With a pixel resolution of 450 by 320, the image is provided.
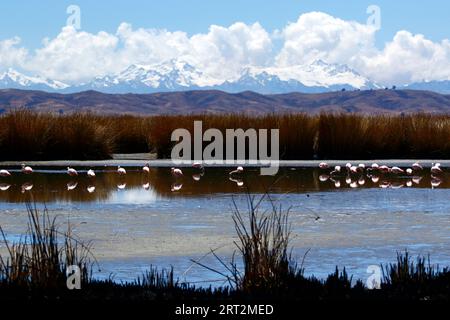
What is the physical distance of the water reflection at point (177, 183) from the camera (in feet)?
52.5

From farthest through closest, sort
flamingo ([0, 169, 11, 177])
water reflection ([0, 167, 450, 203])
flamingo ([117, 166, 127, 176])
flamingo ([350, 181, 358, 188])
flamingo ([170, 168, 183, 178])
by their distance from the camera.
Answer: flamingo ([117, 166, 127, 176]) < flamingo ([170, 168, 183, 178]) < flamingo ([0, 169, 11, 177]) < flamingo ([350, 181, 358, 188]) < water reflection ([0, 167, 450, 203])

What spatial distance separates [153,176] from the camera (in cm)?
1986

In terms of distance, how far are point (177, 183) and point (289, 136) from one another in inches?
285

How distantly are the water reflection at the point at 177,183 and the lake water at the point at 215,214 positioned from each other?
2 centimetres

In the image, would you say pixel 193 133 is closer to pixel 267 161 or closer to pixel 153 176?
pixel 267 161

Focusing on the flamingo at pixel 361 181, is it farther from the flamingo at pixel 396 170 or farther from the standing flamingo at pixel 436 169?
the standing flamingo at pixel 436 169

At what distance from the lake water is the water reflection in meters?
0.02

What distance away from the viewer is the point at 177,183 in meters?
18.0

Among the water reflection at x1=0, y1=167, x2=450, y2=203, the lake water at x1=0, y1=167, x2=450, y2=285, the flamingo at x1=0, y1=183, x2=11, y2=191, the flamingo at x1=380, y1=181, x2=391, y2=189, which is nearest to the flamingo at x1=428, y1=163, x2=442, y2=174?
the water reflection at x1=0, y1=167, x2=450, y2=203

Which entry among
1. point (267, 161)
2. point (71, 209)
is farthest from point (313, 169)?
point (71, 209)

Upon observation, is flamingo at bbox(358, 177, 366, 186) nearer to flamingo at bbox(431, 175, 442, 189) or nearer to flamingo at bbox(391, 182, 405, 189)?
flamingo at bbox(391, 182, 405, 189)

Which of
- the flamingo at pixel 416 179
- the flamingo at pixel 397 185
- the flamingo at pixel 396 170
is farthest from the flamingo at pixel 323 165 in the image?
the flamingo at pixel 397 185

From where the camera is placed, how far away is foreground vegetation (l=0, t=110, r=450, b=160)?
24.3 metres
